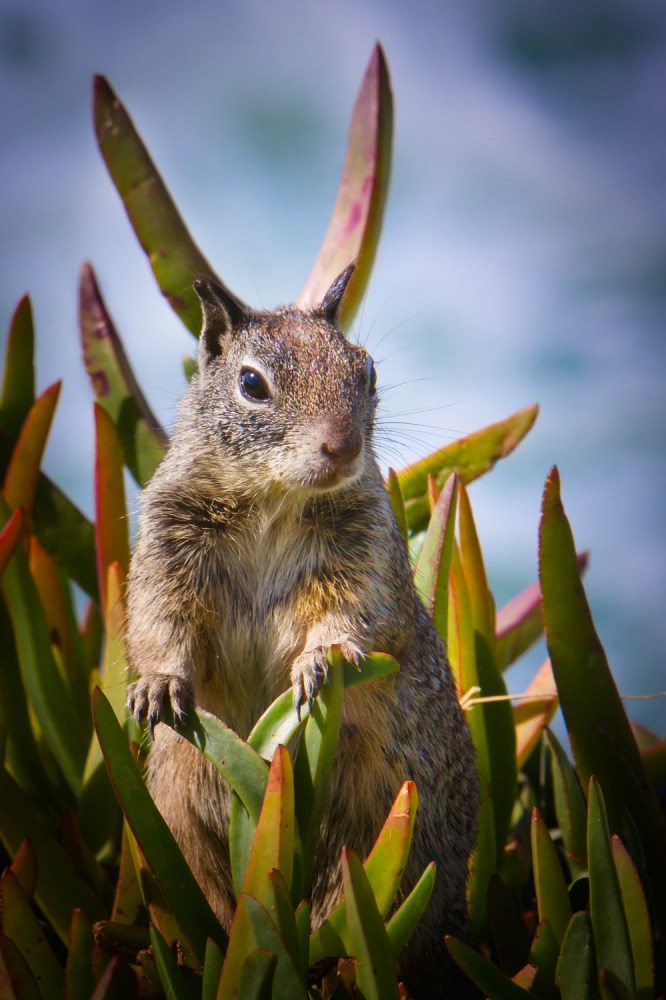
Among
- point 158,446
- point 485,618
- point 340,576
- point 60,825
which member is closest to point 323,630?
point 340,576

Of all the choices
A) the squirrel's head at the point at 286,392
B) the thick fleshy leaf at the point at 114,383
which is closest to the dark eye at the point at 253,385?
the squirrel's head at the point at 286,392

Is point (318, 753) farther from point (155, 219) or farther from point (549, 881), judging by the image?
point (155, 219)

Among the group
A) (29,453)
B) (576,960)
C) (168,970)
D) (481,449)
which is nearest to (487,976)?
(576,960)

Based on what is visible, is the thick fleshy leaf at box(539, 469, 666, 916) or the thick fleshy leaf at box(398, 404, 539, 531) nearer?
the thick fleshy leaf at box(539, 469, 666, 916)

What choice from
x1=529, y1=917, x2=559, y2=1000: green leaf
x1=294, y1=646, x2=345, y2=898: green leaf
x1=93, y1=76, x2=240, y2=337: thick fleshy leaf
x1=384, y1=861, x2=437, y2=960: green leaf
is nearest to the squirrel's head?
x1=294, y1=646, x2=345, y2=898: green leaf

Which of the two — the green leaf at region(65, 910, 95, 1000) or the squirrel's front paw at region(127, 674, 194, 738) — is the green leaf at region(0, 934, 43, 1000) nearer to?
the green leaf at region(65, 910, 95, 1000)

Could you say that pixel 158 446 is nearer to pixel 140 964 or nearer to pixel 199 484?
pixel 199 484

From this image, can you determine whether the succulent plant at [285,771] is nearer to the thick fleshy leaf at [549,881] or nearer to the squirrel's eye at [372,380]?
the thick fleshy leaf at [549,881]
